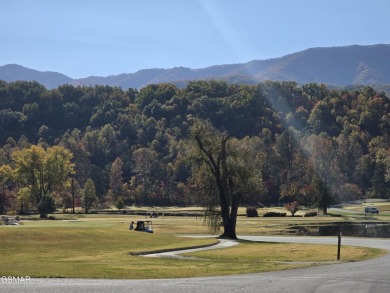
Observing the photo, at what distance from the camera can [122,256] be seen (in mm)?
Result: 36219

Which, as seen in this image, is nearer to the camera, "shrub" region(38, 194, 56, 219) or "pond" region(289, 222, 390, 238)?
"pond" region(289, 222, 390, 238)

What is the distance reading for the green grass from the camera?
2681cm

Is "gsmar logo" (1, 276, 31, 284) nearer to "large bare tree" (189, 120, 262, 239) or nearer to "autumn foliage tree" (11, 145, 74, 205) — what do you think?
"large bare tree" (189, 120, 262, 239)

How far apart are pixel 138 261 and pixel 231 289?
13.4m

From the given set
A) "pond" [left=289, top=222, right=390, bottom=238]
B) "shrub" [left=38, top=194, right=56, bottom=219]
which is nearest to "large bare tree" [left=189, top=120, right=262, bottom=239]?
"pond" [left=289, top=222, right=390, bottom=238]

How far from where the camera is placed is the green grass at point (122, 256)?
2681cm

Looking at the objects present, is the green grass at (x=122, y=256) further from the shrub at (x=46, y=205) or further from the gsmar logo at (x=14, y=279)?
the shrub at (x=46, y=205)

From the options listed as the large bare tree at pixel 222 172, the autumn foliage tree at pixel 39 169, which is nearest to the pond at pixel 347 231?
the large bare tree at pixel 222 172

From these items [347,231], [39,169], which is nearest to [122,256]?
[347,231]

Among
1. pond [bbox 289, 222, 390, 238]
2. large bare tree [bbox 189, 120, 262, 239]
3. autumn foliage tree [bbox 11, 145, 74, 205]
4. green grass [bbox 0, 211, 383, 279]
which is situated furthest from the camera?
autumn foliage tree [bbox 11, 145, 74, 205]

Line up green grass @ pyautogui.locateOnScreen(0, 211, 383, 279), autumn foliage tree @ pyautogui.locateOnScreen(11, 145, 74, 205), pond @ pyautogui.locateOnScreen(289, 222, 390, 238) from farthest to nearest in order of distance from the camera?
autumn foliage tree @ pyautogui.locateOnScreen(11, 145, 74, 205) < pond @ pyautogui.locateOnScreen(289, 222, 390, 238) < green grass @ pyautogui.locateOnScreen(0, 211, 383, 279)

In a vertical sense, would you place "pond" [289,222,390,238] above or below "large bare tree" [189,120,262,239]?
below

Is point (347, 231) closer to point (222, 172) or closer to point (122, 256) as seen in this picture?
point (222, 172)

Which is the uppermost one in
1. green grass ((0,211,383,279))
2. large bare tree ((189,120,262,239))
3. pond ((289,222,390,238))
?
large bare tree ((189,120,262,239))
